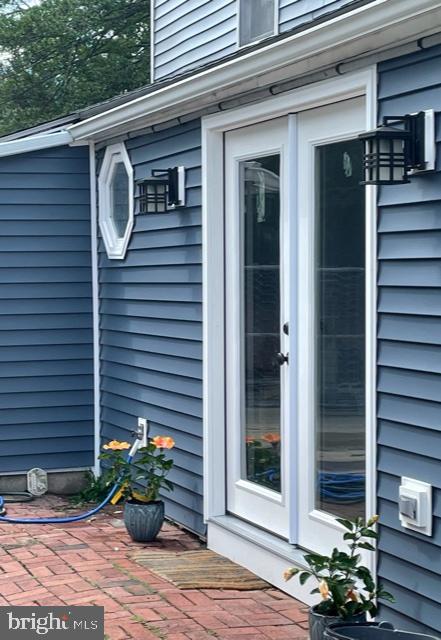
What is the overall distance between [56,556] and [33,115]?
Answer: 16.7 m

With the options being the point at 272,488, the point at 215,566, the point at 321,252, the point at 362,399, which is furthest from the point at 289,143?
the point at 215,566

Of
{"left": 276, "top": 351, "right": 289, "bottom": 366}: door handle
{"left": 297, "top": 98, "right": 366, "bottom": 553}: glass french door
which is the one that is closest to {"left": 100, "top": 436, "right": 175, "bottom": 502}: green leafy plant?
{"left": 276, "top": 351, "right": 289, "bottom": 366}: door handle

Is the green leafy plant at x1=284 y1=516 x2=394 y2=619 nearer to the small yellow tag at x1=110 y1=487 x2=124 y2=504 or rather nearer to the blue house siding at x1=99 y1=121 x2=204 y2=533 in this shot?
the blue house siding at x1=99 y1=121 x2=204 y2=533

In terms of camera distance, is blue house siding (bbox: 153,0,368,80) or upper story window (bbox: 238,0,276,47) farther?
upper story window (bbox: 238,0,276,47)

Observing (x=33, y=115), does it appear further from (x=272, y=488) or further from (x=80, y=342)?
(x=272, y=488)

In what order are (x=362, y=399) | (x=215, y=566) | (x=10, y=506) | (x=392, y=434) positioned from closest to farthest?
(x=392, y=434)
(x=362, y=399)
(x=215, y=566)
(x=10, y=506)

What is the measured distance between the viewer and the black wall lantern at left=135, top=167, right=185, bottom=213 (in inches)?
259

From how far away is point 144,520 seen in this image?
6.29m

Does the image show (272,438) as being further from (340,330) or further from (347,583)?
(347,583)

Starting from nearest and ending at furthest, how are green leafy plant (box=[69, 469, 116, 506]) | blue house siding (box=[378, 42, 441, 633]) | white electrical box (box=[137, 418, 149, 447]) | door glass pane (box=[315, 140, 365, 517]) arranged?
blue house siding (box=[378, 42, 441, 633])
door glass pane (box=[315, 140, 365, 517])
white electrical box (box=[137, 418, 149, 447])
green leafy plant (box=[69, 469, 116, 506])

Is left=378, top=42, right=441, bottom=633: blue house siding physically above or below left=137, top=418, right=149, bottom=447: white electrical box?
above

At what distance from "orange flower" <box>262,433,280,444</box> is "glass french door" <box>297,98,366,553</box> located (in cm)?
32

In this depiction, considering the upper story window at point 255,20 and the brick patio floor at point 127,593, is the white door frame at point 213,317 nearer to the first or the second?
the brick patio floor at point 127,593

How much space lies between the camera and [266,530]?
18.8 feet
